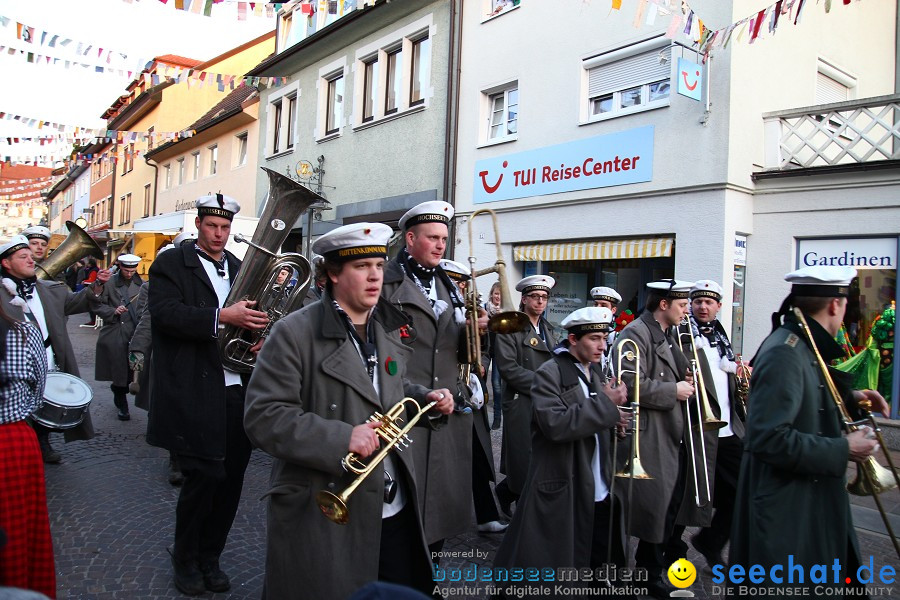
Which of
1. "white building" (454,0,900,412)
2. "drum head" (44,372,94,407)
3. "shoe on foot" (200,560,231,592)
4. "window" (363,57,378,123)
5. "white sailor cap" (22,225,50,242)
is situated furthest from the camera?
"window" (363,57,378,123)

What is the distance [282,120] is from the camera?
20.7m

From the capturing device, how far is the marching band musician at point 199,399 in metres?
3.67

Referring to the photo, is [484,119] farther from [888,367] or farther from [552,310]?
[888,367]

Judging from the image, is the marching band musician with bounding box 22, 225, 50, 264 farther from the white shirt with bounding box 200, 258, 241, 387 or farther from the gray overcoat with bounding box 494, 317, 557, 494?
the gray overcoat with bounding box 494, 317, 557, 494

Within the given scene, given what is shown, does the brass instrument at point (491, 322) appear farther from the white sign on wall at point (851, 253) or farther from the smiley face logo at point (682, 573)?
the white sign on wall at point (851, 253)

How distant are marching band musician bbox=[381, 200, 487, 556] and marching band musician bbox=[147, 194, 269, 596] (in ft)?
2.74

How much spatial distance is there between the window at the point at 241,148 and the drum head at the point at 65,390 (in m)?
18.6

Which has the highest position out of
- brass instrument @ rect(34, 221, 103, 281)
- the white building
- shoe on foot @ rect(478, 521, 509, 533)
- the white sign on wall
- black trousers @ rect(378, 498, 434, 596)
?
the white building

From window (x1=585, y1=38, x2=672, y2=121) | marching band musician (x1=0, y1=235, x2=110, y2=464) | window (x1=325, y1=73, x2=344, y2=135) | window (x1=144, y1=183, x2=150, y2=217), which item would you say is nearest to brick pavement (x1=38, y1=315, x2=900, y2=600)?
marching band musician (x1=0, y1=235, x2=110, y2=464)

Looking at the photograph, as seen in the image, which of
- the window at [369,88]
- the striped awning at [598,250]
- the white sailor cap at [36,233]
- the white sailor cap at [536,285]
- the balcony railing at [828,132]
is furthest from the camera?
the window at [369,88]

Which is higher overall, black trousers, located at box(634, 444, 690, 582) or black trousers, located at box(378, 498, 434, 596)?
black trousers, located at box(378, 498, 434, 596)

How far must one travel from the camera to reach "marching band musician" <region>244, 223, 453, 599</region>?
238 centimetres

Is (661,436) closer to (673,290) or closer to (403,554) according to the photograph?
(673,290)

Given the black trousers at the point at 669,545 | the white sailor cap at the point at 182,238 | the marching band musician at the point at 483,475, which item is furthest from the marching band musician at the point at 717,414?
the white sailor cap at the point at 182,238
